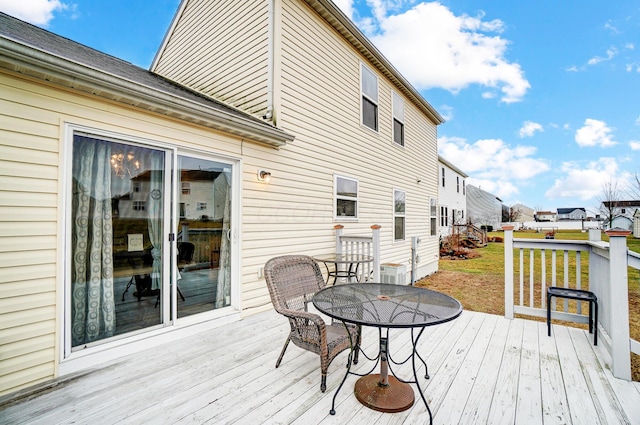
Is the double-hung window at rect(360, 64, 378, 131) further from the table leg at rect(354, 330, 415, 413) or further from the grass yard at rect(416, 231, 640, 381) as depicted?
the table leg at rect(354, 330, 415, 413)

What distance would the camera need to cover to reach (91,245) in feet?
8.61

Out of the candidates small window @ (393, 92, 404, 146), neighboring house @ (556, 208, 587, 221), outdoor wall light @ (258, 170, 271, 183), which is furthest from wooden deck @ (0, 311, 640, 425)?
neighboring house @ (556, 208, 587, 221)

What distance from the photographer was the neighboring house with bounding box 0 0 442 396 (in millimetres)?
2271

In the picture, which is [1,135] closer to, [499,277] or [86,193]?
[86,193]

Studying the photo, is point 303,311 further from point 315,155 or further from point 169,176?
point 315,155

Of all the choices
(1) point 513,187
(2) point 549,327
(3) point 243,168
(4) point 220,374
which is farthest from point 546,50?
(1) point 513,187

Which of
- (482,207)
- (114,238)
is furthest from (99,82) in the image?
(482,207)

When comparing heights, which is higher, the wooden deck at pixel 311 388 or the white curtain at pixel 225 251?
the white curtain at pixel 225 251

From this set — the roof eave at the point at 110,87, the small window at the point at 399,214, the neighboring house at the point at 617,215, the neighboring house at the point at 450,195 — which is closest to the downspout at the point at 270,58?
the roof eave at the point at 110,87

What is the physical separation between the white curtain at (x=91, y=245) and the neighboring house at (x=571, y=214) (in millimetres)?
67911

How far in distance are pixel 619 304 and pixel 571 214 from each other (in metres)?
71.7

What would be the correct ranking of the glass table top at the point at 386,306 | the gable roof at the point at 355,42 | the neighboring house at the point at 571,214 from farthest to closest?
1. the neighboring house at the point at 571,214
2. the gable roof at the point at 355,42
3. the glass table top at the point at 386,306

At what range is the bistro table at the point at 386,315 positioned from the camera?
180 centimetres

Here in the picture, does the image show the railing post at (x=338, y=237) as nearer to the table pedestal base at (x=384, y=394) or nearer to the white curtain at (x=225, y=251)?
the white curtain at (x=225, y=251)
